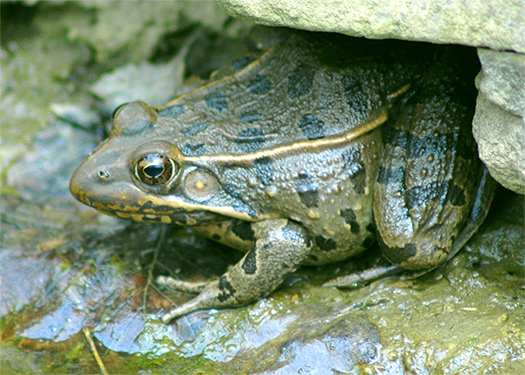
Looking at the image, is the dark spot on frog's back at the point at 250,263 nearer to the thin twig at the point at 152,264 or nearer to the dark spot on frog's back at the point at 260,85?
the thin twig at the point at 152,264

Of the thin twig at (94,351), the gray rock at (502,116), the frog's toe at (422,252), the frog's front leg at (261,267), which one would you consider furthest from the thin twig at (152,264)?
the gray rock at (502,116)

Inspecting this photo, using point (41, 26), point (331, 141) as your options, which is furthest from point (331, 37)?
point (41, 26)

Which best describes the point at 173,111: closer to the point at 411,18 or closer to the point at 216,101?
the point at 216,101

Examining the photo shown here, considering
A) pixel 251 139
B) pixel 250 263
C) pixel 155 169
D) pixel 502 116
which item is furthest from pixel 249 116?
pixel 502 116

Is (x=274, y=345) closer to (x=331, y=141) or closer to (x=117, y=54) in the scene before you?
(x=331, y=141)

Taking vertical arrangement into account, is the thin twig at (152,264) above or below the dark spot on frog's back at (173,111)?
below

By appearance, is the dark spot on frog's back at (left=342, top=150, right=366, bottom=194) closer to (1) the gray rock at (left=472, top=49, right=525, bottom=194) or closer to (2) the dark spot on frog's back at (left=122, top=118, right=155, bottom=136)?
(1) the gray rock at (left=472, top=49, right=525, bottom=194)
